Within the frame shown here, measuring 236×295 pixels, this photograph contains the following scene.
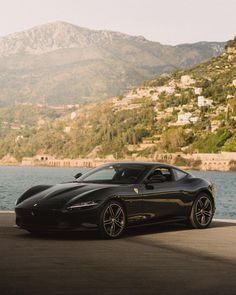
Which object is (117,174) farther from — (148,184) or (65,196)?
(65,196)

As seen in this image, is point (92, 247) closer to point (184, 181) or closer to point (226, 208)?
point (184, 181)

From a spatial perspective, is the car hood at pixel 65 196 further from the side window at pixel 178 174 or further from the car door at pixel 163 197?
the side window at pixel 178 174

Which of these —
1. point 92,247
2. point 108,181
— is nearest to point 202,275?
point 92,247

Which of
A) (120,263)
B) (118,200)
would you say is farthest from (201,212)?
(120,263)

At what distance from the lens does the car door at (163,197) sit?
13.0 meters

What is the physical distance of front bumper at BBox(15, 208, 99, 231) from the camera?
1190cm

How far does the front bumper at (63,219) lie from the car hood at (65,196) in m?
0.11

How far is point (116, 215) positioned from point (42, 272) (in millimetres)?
4218

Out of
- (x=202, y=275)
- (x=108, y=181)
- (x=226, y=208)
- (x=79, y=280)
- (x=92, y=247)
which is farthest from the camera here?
(x=226, y=208)

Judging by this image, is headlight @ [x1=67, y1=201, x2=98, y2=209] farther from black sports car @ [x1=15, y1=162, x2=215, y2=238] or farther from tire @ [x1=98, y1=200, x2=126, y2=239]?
tire @ [x1=98, y1=200, x2=126, y2=239]

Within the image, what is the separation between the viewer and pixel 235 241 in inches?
479

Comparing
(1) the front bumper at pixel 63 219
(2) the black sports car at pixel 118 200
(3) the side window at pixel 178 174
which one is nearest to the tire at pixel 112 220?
(2) the black sports car at pixel 118 200

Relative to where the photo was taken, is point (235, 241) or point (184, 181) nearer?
point (235, 241)

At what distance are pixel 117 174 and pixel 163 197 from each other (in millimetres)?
959
